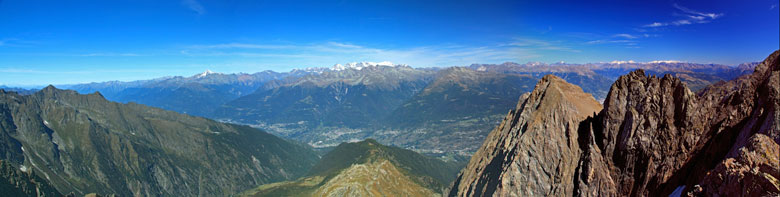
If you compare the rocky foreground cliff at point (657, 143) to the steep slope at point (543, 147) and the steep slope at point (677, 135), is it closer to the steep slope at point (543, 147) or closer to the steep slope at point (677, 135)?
the steep slope at point (677, 135)

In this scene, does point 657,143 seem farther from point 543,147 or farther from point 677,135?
point 543,147

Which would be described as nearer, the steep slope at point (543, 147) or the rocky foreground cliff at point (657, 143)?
the rocky foreground cliff at point (657, 143)

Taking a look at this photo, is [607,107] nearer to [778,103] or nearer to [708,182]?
[778,103]

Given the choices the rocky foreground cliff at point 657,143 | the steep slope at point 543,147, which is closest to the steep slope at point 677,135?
the rocky foreground cliff at point 657,143

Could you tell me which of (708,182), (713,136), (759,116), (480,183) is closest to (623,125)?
(713,136)

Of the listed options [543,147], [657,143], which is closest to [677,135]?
[657,143]

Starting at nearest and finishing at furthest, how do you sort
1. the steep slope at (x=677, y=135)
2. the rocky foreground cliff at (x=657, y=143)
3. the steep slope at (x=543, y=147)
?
the rocky foreground cliff at (x=657, y=143), the steep slope at (x=677, y=135), the steep slope at (x=543, y=147)
